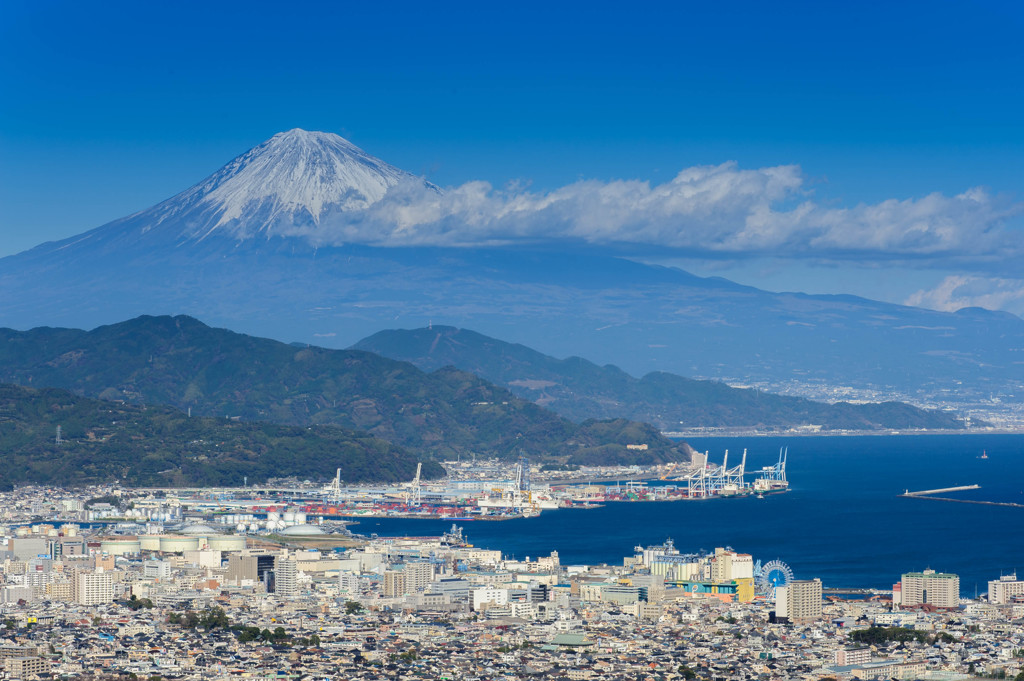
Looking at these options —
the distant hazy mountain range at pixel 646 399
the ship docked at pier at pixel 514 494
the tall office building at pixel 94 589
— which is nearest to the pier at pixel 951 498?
the ship docked at pier at pixel 514 494

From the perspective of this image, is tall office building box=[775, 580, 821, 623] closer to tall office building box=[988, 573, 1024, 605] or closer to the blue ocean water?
tall office building box=[988, 573, 1024, 605]

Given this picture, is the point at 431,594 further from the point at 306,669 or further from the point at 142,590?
the point at 306,669

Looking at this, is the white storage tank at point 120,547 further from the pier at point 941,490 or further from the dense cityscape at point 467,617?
the pier at point 941,490

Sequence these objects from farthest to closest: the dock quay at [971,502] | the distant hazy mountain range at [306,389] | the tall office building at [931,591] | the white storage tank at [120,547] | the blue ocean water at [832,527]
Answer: the distant hazy mountain range at [306,389], the dock quay at [971,502], the white storage tank at [120,547], the blue ocean water at [832,527], the tall office building at [931,591]

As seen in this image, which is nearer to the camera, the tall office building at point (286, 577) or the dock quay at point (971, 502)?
the tall office building at point (286, 577)

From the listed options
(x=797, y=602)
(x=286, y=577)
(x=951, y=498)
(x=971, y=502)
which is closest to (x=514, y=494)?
(x=951, y=498)

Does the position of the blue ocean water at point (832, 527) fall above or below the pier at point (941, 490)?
below
